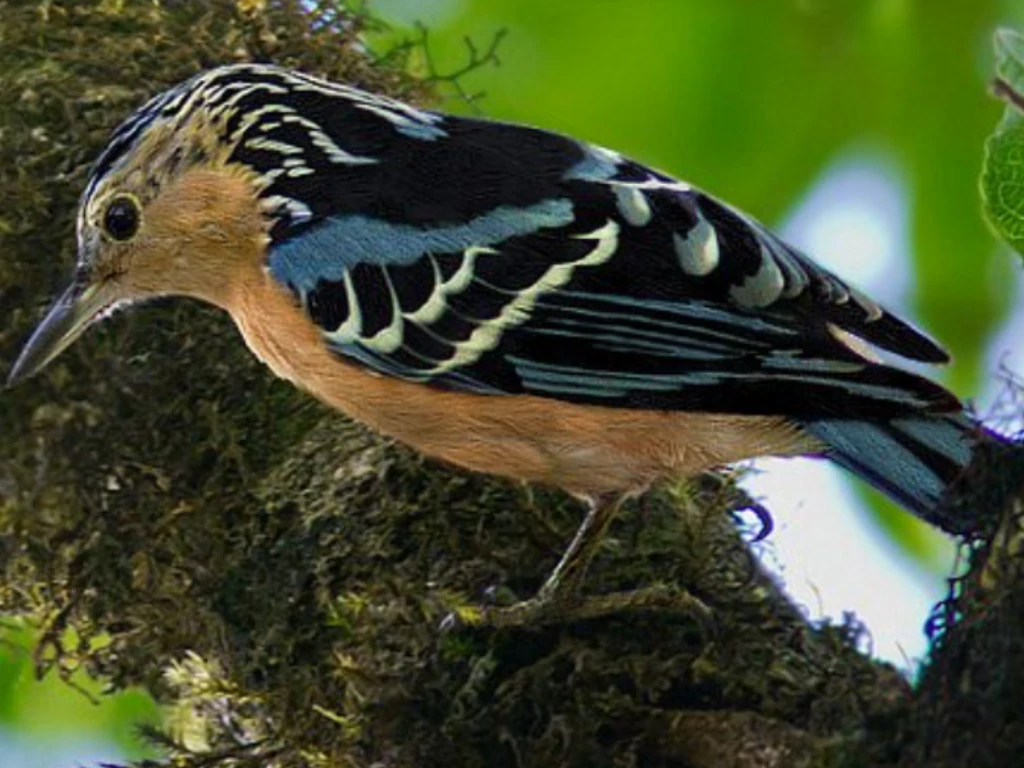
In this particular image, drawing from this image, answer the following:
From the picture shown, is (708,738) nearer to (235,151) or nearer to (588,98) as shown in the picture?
(235,151)

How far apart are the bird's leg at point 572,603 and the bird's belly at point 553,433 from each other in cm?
16

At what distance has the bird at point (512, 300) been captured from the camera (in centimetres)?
262

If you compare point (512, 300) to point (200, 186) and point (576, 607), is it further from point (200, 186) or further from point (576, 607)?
point (200, 186)

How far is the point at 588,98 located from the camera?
3.51 metres

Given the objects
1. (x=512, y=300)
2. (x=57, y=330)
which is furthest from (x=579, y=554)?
(x=57, y=330)

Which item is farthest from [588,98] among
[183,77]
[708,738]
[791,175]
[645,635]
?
[708,738]

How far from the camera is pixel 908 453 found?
261 cm

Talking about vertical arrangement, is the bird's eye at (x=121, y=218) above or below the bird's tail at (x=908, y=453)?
below

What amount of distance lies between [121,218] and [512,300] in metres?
0.67

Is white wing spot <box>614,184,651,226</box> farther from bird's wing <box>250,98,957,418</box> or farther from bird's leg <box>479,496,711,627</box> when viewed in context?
bird's leg <box>479,496,711,627</box>

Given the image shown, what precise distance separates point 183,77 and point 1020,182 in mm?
1580

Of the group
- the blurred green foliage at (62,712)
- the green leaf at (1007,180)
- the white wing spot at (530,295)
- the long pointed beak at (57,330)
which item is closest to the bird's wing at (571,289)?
the white wing spot at (530,295)

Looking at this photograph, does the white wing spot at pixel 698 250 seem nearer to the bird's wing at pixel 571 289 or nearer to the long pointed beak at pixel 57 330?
the bird's wing at pixel 571 289

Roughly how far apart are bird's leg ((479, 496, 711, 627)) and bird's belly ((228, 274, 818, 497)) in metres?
0.16
